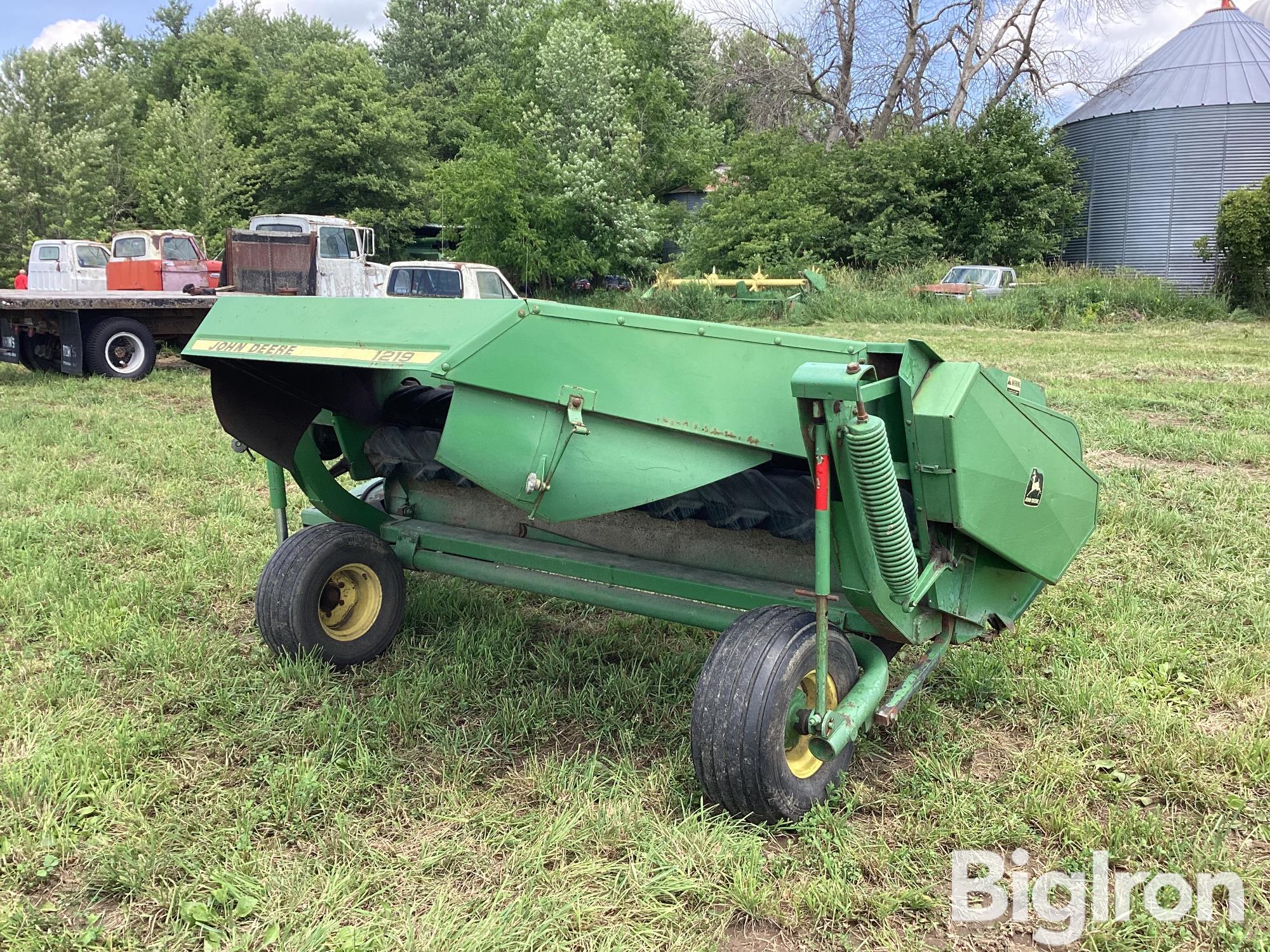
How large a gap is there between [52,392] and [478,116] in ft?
112

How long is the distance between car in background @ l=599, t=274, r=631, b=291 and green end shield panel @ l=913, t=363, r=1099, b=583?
83.6ft

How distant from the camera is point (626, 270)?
29.0 m

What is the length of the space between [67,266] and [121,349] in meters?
4.67

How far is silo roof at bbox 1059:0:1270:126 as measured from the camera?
83.4 ft

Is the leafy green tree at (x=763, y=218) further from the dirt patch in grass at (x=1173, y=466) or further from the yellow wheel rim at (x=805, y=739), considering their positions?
the yellow wheel rim at (x=805, y=739)

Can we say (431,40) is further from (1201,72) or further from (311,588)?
(311,588)

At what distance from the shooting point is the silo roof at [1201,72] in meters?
25.4

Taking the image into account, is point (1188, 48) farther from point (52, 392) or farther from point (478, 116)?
point (52, 392)

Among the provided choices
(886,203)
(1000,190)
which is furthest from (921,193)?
(1000,190)

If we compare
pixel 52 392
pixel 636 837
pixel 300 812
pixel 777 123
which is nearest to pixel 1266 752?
pixel 636 837

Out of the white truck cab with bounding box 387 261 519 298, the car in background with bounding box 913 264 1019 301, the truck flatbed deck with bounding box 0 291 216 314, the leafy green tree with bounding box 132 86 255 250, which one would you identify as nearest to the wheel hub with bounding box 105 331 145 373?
the truck flatbed deck with bounding box 0 291 216 314

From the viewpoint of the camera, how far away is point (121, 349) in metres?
12.3

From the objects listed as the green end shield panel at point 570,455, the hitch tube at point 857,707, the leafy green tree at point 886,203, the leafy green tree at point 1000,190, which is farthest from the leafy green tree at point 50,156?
the hitch tube at point 857,707

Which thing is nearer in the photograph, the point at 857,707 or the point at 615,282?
the point at 857,707
